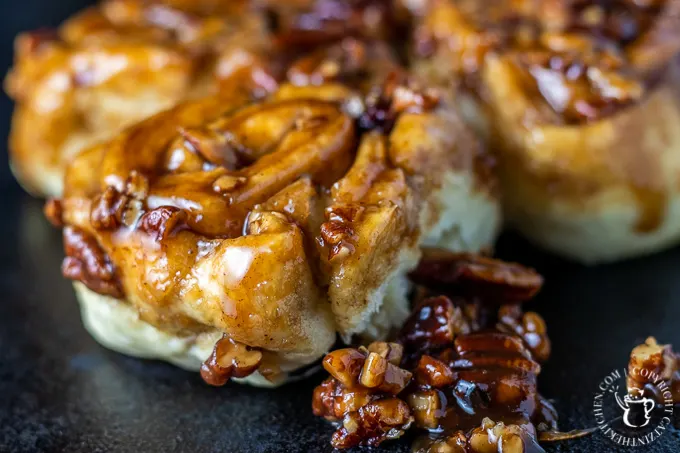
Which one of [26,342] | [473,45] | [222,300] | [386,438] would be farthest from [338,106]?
[26,342]

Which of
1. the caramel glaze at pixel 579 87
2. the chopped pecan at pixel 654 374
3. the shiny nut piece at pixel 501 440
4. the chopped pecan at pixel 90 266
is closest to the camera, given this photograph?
the shiny nut piece at pixel 501 440

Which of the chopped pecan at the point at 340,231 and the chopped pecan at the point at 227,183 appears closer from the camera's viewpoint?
the chopped pecan at the point at 340,231

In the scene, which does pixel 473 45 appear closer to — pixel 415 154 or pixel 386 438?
pixel 415 154

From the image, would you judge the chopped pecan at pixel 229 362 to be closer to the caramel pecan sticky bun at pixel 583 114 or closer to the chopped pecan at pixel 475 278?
the chopped pecan at pixel 475 278

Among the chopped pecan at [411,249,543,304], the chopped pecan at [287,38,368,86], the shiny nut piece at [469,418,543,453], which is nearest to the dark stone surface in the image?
the shiny nut piece at [469,418,543,453]

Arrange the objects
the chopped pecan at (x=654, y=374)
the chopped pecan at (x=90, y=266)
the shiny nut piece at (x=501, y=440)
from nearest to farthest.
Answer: the shiny nut piece at (x=501, y=440)
the chopped pecan at (x=654, y=374)
the chopped pecan at (x=90, y=266)

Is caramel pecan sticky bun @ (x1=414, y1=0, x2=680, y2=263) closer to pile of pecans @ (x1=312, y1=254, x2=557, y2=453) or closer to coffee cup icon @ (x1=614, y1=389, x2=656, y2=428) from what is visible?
pile of pecans @ (x1=312, y1=254, x2=557, y2=453)

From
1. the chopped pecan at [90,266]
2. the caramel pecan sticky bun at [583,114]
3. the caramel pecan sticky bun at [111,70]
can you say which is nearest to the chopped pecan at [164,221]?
the chopped pecan at [90,266]
